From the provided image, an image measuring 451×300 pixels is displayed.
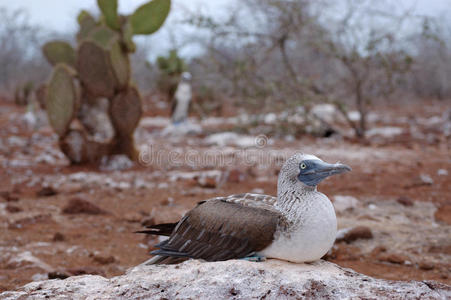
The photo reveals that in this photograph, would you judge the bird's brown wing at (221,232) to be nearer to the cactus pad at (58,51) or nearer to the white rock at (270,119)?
the cactus pad at (58,51)

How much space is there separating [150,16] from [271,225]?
5523mm

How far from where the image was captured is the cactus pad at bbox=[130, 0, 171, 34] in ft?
23.2

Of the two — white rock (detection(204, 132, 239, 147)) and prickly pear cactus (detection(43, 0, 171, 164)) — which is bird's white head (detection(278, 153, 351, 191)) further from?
white rock (detection(204, 132, 239, 147))

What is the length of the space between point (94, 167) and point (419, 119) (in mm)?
11315

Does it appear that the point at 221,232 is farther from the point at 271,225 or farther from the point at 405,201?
the point at 405,201

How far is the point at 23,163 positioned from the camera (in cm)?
786

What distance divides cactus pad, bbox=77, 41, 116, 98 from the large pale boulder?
5.17m

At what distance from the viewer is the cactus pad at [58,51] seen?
305 inches

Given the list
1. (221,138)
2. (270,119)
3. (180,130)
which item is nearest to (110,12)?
(221,138)

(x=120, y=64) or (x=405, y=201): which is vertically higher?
(x=120, y=64)

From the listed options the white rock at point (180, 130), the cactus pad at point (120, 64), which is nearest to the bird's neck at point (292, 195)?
the cactus pad at point (120, 64)

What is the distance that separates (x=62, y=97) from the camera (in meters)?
7.12

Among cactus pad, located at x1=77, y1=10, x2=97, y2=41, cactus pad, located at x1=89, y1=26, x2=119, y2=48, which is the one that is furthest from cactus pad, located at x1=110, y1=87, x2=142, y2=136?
cactus pad, located at x1=77, y1=10, x2=97, y2=41

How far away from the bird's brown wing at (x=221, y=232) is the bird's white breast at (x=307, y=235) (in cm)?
7
